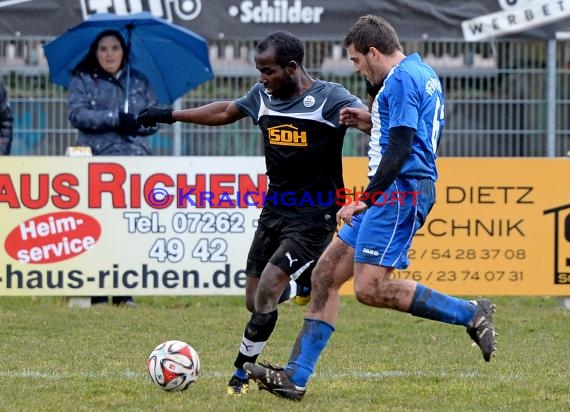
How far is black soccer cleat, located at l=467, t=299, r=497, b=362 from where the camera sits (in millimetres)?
6820

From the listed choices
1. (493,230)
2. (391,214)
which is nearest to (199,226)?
(493,230)

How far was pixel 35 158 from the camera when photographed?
11664mm

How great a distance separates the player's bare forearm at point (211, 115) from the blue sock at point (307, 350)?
4.70 feet

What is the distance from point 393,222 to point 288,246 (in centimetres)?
74

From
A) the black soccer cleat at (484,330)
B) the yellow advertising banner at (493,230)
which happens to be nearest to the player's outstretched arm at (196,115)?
the black soccer cleat at (484,330)

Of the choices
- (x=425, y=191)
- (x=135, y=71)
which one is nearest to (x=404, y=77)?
(x=425, y=191)

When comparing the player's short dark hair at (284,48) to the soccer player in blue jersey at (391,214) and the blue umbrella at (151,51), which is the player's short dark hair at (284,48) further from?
the blue umbrella at (151,51)

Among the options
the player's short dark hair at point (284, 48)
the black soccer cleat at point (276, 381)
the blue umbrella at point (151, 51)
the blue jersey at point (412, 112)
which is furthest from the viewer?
the blue umbrella at point (151, 51)

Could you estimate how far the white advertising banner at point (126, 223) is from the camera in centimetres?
1162

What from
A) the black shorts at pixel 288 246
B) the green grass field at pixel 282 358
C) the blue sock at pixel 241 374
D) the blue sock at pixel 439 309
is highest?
the black shorts at pixel 288 246

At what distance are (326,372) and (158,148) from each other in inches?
274

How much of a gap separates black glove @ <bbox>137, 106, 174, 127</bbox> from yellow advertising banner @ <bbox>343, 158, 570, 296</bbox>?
4.35 metres

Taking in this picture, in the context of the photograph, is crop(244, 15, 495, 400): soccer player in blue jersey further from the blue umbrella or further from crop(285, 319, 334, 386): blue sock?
the blue umbrella

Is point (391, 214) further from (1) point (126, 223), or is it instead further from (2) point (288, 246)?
(1) point (126, 223)
